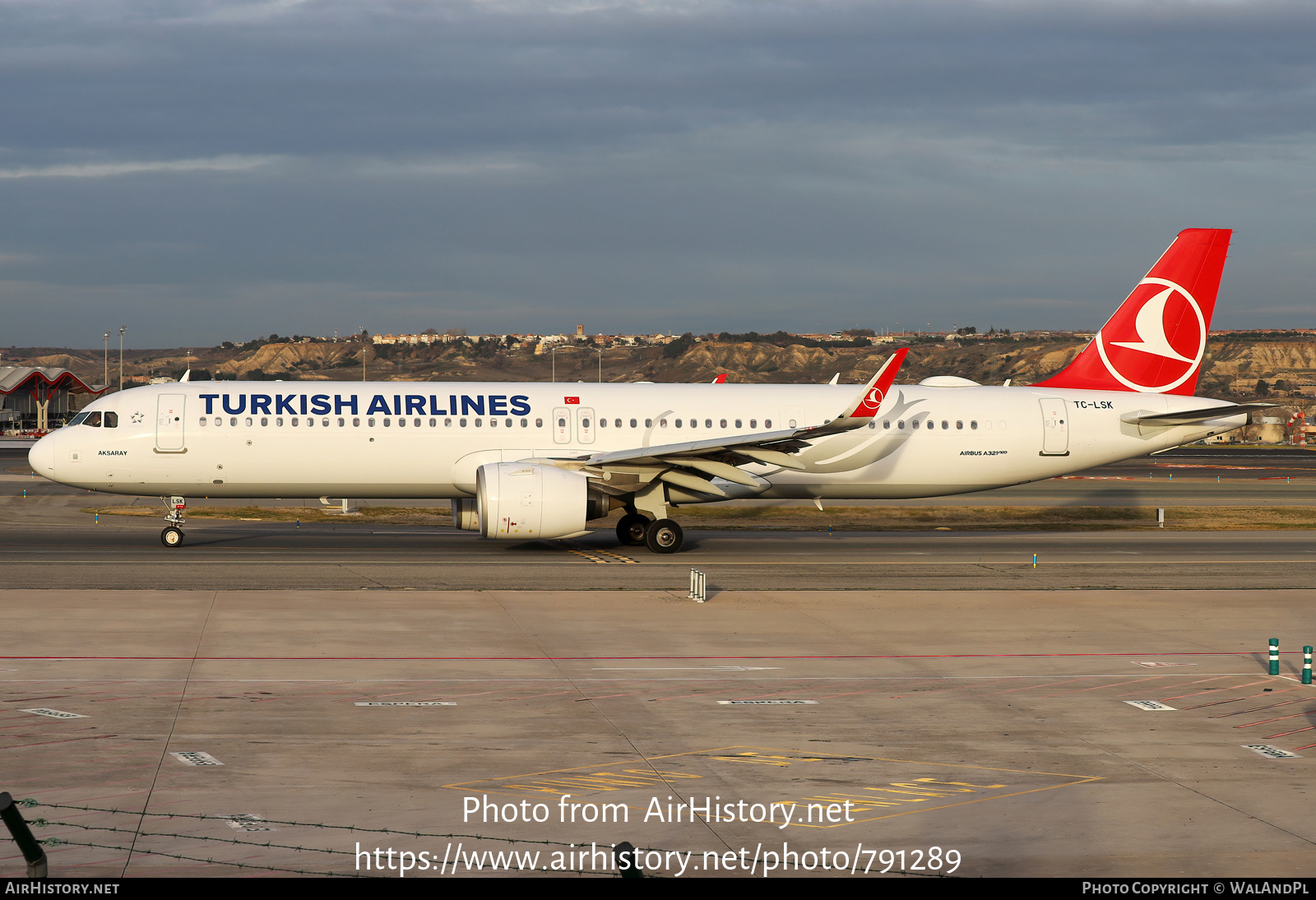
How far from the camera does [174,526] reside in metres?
31.2

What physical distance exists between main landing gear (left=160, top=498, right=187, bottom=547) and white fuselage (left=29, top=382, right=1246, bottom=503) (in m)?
0.54

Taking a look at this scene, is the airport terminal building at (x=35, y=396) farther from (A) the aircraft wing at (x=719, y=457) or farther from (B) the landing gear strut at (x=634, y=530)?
(A) the aircraft wing at (x=719, y=457)

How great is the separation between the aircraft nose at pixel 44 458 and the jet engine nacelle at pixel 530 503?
448 inches

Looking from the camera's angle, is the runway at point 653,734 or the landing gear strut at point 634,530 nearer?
the runway at point 653,734

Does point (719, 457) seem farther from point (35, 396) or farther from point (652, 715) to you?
point (35, 396)

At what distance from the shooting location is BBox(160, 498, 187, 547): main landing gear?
1211 inches

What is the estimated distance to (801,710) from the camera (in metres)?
14.5

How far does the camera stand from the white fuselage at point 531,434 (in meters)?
30.8

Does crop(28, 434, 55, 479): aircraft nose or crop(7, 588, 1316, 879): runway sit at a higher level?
crop(28, 434, 55, 479): aircraft nose

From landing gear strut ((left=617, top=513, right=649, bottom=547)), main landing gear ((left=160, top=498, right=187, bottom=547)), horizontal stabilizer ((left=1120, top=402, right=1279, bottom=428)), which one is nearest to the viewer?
main landing gear ((left=160, top=498, right=187, bottom=547))

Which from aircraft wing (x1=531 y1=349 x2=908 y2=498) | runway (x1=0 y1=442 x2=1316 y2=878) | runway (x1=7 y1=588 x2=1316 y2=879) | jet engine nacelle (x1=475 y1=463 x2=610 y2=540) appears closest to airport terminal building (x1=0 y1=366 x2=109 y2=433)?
aircraft wing (x1=531 y1=349 x2=908 y2=498)

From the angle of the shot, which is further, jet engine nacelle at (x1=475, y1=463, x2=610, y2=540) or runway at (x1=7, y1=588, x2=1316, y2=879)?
jet engine nacelle at (x1=475, y1=463, x2=610, y2=540)

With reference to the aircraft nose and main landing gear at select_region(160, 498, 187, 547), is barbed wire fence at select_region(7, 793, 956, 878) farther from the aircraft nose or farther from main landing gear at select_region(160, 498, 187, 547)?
the aircraft nose

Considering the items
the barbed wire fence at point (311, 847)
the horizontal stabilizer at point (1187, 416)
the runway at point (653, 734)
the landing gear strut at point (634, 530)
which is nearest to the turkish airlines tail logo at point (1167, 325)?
the horizontal stabilizer at point (1187, 416)
